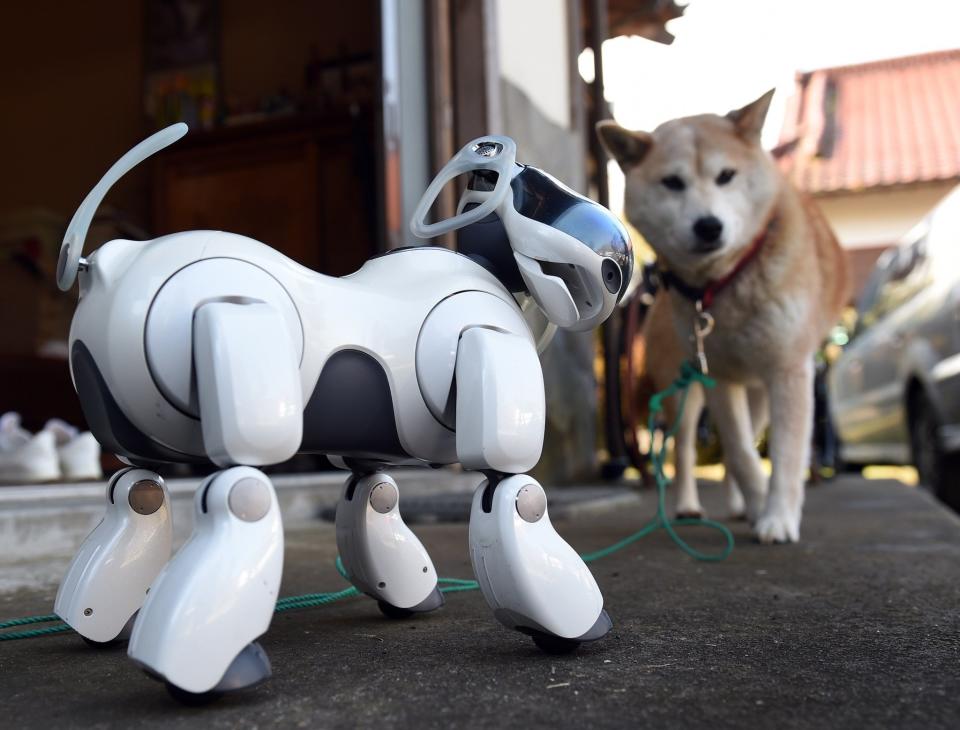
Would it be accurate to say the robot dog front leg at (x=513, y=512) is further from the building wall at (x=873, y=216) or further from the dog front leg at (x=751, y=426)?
the building wall at (x=873, y=216)

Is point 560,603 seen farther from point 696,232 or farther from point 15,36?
point 15,36

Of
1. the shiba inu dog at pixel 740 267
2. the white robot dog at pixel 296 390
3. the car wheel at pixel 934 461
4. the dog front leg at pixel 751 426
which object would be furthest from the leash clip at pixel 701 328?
the car wheel at pixel 934 461

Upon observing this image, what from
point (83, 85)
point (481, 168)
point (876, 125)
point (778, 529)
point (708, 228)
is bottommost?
point (778, 529)

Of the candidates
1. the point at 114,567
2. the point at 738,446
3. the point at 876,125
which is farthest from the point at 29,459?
the point at 876,125

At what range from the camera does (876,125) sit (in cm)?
1279

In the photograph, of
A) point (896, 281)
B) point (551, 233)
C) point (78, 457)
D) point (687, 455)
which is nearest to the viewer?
point (551, 233)

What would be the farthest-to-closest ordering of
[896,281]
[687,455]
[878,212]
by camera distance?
[878,212] → [896,281] → [687,455]

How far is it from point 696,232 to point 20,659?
181 centimetres

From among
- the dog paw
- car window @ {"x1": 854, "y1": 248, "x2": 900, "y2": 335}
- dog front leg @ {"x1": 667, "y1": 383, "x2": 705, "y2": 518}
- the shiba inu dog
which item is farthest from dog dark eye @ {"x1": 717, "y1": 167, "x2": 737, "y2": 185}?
car window @ {"x1": 854, "y1": 248, "x2": 900, "y2": 335}

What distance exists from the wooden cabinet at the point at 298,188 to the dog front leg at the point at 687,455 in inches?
85.7

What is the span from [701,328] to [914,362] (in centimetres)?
270

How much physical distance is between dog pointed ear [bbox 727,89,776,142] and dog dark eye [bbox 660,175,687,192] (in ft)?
0.77

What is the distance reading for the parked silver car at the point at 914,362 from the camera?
411 cm

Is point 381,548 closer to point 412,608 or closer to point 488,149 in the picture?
point 412,608
